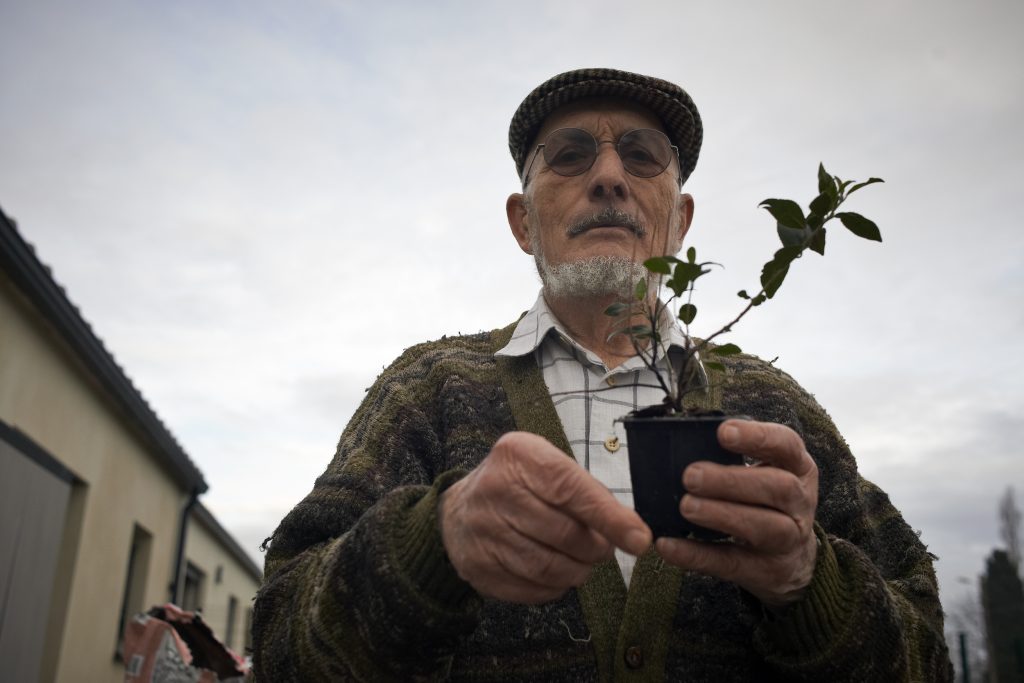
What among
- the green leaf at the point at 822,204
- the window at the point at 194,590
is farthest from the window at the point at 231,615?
the green leaf at the point at 822,204

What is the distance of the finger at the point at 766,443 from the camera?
4.11 feet

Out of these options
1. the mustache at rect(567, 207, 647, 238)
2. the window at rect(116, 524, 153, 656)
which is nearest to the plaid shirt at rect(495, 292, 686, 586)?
the mustache at rect(567, 207, 647, 238)

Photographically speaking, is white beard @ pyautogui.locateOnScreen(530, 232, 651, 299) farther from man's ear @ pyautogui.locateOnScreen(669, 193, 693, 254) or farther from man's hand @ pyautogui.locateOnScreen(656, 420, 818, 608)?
man's hand @ pyautogui.locateOnScreen(656, 420, 818, 608)

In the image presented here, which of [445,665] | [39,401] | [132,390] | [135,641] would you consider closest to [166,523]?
[132,390]

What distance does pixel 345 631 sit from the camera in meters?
1.44

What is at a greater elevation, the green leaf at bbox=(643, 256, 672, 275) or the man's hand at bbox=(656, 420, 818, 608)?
the green leaf at bbox=(643, 256, 672, 275)

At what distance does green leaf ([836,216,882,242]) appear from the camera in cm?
146

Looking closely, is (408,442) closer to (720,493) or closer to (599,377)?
(599,377)

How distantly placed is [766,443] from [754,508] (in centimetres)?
11

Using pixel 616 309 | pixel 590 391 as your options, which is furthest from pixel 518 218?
pixel 616 309

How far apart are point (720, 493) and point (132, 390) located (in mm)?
10191

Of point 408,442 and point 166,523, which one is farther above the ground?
point 166,523

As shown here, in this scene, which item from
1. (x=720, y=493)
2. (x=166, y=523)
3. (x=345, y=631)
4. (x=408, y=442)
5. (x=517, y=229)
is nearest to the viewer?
(x=720, y=493)

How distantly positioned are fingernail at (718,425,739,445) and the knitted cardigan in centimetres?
39
